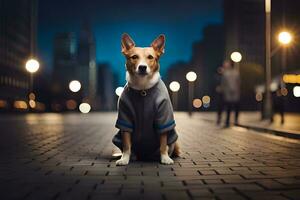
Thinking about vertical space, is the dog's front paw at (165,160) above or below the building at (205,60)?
below

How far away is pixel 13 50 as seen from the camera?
358 feet

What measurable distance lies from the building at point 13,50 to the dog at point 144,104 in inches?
3595

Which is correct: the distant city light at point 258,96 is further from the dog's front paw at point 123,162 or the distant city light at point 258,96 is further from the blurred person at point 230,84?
the dog's front paw at point 123,162

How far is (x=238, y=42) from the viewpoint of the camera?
130 meters

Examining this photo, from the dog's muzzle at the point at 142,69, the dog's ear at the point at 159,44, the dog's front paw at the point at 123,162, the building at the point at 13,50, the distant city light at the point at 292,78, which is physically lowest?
the dog's front paw at the point at 123,162

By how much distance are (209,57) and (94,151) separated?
15641cm

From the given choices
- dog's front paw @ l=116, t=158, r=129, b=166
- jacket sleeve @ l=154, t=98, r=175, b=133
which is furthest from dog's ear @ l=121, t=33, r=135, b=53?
dog's front paw @ l=116, t=158, r=129, b=166

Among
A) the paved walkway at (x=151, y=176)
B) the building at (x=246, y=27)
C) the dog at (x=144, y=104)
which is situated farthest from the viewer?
the building at (x=246, y=27)

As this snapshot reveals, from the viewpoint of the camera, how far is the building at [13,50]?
324ft

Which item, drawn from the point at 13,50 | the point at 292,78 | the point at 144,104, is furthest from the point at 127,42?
the point at 13,50

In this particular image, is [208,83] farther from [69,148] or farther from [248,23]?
[69,148]

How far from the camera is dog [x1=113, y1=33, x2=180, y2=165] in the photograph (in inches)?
242

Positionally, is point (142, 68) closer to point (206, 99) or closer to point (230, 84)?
point (230, 84)

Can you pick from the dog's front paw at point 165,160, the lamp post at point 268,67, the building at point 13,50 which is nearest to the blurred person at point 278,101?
the lamp post at point 268,67
